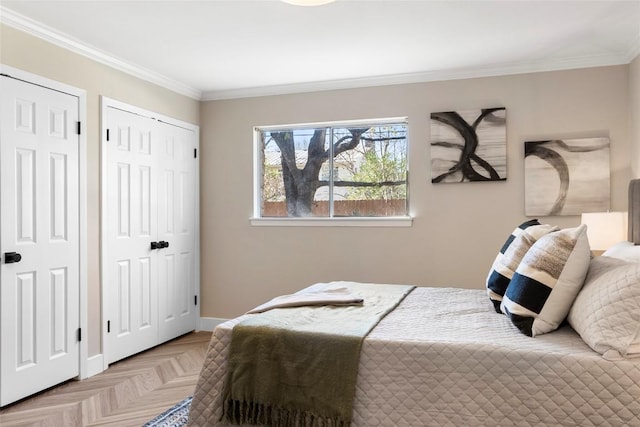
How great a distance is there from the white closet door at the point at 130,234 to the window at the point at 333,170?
1.06 m

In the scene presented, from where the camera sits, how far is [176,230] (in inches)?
171

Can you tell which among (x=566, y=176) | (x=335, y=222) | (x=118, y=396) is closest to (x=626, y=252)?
(x=566, y=176)

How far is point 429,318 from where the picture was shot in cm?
221

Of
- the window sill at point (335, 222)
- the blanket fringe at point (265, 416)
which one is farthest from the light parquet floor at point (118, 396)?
the window sill at point (335, 222)

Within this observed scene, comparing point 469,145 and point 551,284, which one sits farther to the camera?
point 469,145

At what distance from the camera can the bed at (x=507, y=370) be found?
1584mm

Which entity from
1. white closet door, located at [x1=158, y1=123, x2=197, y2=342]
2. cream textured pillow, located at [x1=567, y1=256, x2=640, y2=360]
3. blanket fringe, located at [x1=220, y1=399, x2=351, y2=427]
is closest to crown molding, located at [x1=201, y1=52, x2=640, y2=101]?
white closet door, located at [x1=158, y1=123, x2=197, y2=342]

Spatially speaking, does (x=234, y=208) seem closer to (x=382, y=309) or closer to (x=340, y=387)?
(x=382, y=309)

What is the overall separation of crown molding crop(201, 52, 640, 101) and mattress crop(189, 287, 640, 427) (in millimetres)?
2529

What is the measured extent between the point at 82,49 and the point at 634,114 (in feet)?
13.3

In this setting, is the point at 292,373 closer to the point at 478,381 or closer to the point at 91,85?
the point at 478,381

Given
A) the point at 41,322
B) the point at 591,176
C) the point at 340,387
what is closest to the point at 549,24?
the point at 591,176

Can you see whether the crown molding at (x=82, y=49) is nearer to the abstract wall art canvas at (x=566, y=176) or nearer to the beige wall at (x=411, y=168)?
the beige wall at (x=411, y=168)

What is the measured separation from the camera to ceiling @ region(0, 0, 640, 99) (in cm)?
274
